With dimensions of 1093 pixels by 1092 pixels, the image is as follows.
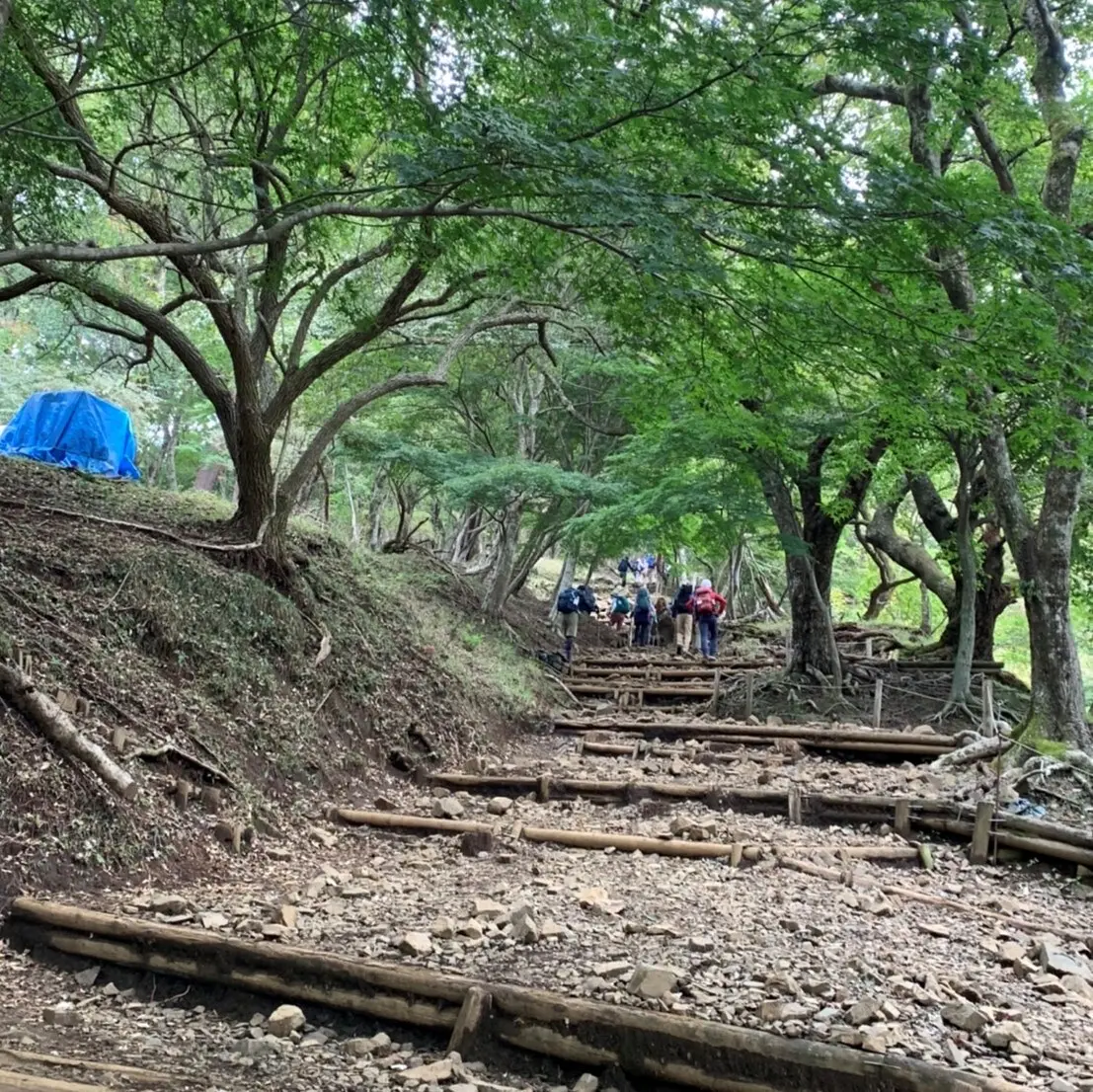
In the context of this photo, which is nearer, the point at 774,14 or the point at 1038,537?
the point at 774,14

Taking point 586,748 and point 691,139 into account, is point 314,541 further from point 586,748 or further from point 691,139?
point 691,139

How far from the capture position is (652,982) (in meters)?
3.60

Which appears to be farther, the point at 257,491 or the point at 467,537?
the point at 467,537

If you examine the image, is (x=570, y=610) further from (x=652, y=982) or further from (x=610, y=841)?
(x=652, y=982)

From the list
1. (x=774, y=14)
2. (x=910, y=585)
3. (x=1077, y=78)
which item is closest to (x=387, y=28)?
(x=774, y=14)

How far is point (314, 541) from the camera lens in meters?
11.8

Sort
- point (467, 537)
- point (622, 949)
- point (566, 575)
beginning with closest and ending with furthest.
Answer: point (622, 949) → point (566, 575) → point (467, 537)

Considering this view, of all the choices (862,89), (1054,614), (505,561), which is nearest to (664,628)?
(505,561)

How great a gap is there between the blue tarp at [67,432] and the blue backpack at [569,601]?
9154 mm

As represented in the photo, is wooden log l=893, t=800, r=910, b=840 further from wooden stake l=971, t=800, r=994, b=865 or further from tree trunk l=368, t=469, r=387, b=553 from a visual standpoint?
tree trunk l=368, t=469, r=387, b=553

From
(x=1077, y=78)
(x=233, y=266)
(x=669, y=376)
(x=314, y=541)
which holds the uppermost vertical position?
(x=1077, y=78)

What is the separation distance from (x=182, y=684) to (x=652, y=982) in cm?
481

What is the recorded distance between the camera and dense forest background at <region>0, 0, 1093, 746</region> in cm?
459

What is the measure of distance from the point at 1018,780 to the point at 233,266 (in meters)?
9.60
